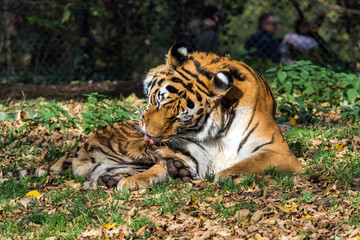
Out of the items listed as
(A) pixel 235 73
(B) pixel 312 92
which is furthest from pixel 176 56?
(B) pixel 312 92

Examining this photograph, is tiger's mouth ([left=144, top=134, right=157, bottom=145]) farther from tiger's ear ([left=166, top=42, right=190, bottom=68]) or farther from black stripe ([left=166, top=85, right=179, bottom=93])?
tiger's ear ([left=166, top=42, right=190, bottom=68])

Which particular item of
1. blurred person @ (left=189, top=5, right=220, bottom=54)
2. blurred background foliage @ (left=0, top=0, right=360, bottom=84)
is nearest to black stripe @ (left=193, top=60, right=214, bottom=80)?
blurred background foliage @ (left=0, top=0, right=360, bottom=84)

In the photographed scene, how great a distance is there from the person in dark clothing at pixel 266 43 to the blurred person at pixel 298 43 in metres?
0.18

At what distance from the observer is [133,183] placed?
3.79m

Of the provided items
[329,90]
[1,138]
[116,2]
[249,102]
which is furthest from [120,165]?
[116,2]

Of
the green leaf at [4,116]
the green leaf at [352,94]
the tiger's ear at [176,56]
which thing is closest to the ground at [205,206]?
the tiger's ear at [176,56]

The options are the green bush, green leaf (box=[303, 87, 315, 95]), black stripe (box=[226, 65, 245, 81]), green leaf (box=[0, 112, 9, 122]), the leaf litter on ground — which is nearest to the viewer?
the leaf litter on ground

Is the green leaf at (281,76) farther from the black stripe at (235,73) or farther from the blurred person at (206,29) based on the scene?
the blurred person at (206,29)

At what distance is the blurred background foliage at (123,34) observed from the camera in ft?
33.1

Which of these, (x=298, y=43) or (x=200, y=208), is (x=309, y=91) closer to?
(x=200, y=208)

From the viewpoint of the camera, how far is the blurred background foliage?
10094 mm

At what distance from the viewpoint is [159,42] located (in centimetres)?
1086

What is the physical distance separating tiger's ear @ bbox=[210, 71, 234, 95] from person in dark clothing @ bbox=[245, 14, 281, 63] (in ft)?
23.1

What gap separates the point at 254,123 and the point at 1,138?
296cm
